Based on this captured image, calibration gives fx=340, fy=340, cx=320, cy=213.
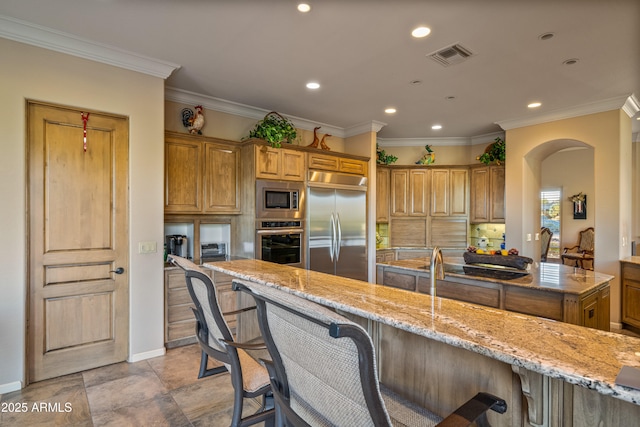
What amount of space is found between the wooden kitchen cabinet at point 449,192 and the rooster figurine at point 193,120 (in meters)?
4.04

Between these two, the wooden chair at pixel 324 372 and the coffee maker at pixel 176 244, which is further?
the coffee maker at pixel 176 244

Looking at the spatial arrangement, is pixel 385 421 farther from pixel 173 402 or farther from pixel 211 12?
pixel 211 12

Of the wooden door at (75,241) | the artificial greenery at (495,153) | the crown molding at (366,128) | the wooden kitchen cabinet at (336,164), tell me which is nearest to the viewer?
the wooden door at (75,241)

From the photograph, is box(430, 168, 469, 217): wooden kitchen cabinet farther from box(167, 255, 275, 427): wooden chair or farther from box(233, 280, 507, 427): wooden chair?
box(233, 280, 507, 427): wooden chair

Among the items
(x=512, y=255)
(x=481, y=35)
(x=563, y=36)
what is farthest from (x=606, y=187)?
(x=481, y=35)

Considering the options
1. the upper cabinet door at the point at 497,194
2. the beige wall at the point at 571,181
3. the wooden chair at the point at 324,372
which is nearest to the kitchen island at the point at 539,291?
the wooden chair at the point at 324,372

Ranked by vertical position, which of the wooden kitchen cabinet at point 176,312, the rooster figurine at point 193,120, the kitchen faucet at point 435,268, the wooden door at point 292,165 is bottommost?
the wooden kitchen cabinet at point 176,312

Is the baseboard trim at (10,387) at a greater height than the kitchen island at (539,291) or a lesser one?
lesser

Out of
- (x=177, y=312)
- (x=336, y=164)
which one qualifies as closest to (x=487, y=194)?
(x=336, y=164)

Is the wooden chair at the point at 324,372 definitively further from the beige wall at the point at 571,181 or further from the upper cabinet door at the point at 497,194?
the beige wall at the point at 571,181

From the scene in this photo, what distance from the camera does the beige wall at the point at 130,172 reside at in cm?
262

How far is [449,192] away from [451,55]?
3.41 m

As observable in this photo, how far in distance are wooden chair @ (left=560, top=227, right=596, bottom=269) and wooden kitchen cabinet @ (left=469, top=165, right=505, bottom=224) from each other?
2.87 metres

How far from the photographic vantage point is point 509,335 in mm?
972
